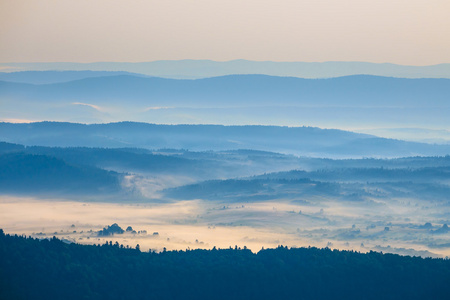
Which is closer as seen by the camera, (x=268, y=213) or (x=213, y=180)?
(x=268, y=213)

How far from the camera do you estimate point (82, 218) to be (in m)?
97.8

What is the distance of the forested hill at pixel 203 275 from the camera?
57.9 meters

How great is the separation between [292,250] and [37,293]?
16.7m

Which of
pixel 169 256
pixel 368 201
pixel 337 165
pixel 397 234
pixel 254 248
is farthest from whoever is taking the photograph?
pixel 337 165

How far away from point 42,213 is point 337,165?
55359 millimetres

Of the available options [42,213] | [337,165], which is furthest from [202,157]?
[42,213]

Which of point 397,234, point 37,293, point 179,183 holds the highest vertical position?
point 179,183

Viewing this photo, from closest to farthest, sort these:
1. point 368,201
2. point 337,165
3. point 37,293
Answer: point 37,293
point 368,201
point 337,165

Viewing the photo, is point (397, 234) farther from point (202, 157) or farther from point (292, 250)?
point (202, 157)

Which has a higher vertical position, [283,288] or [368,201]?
[368,201]

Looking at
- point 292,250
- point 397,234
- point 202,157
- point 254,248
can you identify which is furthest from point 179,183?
point 292,250

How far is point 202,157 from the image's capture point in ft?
498

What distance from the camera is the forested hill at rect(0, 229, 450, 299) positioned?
57.9 meters

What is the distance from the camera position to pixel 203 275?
60.2 metres
